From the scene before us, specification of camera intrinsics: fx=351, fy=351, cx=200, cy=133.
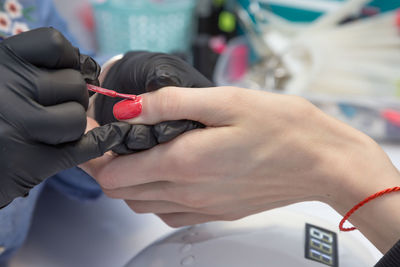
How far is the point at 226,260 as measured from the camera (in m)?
0.46

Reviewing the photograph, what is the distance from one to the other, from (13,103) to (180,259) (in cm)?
29

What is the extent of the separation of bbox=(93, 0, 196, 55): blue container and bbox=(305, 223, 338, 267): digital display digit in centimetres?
85

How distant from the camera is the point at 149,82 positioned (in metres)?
0.41

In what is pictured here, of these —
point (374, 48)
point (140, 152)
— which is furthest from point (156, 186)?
point (374, 48)

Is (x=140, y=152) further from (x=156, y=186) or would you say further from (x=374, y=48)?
(x=374, y=48)

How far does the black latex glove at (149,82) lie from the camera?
16.3 inches

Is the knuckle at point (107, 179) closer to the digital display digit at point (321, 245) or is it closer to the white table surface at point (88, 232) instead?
the white table surface at point (88, 232)

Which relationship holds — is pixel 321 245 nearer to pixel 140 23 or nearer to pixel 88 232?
pixel 88 232

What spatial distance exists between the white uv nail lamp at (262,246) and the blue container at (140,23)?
80 centimetres

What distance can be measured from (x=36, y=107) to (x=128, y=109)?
11cm

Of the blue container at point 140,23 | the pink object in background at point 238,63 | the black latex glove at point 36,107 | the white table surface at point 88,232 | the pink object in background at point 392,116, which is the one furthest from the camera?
the pink object in background at point 238,63

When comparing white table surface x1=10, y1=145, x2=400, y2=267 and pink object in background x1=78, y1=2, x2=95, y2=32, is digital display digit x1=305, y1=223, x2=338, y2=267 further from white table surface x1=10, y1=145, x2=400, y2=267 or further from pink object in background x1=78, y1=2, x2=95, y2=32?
pink object in background x1=78, y1=2, x2=95, y2=32

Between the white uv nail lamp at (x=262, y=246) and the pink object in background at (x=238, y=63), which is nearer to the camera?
the white uv nail lamp at (x=262, y=246)

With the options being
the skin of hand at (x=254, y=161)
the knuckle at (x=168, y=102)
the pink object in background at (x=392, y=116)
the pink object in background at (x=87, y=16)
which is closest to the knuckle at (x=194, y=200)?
the skin of hand at (x=254, y=161)
